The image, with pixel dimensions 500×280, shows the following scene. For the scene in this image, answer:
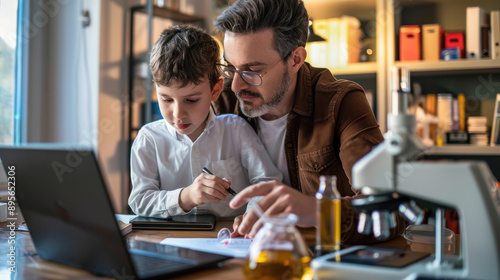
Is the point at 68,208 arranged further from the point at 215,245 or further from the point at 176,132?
the point at 176,132

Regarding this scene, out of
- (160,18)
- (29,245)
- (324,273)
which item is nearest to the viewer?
(324,273)

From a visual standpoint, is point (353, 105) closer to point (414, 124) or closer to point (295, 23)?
point (295, 23)

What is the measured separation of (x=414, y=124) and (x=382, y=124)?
2202 millimetres

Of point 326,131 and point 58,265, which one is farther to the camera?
point 326,131

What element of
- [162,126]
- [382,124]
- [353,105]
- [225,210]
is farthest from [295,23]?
[382,124]

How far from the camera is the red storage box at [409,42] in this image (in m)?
2.89

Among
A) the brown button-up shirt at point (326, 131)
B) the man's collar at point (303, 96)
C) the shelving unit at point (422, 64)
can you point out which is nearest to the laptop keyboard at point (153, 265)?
the brown button-up shirt at point (326, 131)

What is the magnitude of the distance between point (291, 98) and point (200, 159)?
1.29 ft

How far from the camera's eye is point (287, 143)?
5.58ft

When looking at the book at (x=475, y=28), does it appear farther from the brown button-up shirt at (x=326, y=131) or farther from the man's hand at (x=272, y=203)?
the man's hand at (x=272, y=203)

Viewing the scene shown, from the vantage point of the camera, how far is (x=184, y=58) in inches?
60.9

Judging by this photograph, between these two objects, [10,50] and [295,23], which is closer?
[295,23]

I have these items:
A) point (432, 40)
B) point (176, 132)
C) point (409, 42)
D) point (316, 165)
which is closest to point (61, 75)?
point (176, 132)

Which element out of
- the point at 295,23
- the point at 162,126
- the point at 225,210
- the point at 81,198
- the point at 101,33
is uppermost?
the point at 101,33
